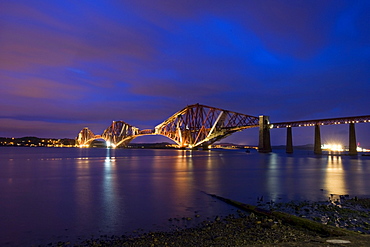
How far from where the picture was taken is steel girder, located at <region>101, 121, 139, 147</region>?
174500 mm

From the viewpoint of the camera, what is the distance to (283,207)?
1359 cm

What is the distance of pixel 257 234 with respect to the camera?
8797mm

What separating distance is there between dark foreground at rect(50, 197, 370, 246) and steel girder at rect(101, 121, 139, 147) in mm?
160543

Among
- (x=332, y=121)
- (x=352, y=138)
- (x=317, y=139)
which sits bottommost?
(x=317, y=139)

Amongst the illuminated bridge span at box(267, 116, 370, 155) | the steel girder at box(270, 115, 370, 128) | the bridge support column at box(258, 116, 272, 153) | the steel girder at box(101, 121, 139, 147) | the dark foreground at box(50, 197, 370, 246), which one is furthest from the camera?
the steel girder at box(101, 121, 139, 147)

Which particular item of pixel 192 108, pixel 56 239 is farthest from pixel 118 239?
pixel 192 108

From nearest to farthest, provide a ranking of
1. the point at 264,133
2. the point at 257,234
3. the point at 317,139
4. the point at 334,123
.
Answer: the point at 257,234 < the point at 334,123 < the point at 317,139 < the point at 264,133

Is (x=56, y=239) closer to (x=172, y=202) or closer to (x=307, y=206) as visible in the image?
(x=172, y=202)

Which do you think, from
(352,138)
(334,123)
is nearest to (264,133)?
(334,123)

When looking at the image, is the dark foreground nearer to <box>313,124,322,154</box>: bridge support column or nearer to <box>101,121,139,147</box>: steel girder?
<box>313,124,322,154</box>: bridge support column

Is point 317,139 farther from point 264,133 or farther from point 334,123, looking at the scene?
point 264,133

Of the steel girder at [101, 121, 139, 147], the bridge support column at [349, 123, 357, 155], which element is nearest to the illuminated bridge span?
the bridge support column at [349, 123, 357, 155]

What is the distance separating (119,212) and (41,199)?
6277mm

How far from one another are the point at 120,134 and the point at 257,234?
180628mm
